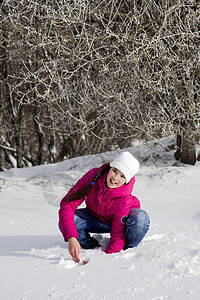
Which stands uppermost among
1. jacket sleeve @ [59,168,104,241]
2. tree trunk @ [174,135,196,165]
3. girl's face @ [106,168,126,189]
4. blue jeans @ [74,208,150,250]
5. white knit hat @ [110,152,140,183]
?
white knit hat @ [110,152,140,183]

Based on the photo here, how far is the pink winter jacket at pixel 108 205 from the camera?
2.71 metres

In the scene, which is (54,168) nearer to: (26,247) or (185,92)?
(185,92)

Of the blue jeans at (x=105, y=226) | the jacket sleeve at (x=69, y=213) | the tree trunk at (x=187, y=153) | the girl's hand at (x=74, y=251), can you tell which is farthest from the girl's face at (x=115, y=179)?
the tree trunk at (x=187, y=153)

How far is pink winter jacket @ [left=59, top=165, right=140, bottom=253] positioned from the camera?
2.71m

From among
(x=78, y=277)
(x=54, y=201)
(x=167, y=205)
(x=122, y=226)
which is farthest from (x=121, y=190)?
(x=54, y=201)

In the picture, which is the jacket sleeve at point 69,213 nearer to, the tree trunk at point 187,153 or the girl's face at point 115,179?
the girl's face at point 115,179

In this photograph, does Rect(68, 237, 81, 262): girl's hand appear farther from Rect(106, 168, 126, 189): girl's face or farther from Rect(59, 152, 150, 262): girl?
Rect(106, 168, 126, 189): girl's face

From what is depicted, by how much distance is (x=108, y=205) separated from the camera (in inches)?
110

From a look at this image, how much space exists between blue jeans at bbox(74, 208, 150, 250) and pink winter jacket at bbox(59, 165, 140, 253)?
0.20 feet

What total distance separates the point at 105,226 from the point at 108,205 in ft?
0.94

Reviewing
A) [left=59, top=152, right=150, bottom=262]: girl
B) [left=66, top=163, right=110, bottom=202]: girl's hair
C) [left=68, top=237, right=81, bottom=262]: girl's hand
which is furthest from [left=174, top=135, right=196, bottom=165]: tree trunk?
[left=68, top=237, right=81, bottom=262]: girl's hand

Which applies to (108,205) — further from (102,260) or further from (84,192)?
(102,260)

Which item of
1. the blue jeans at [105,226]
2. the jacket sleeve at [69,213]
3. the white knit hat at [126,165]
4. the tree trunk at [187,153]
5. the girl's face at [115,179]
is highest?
the white knit hat at [126,165]

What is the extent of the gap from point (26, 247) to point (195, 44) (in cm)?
475
